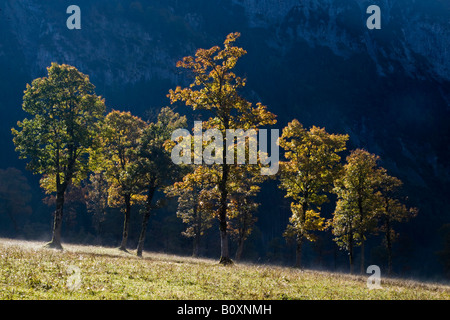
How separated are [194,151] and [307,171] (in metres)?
14.7

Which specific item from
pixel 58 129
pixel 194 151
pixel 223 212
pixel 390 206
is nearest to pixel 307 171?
pixel 223 212

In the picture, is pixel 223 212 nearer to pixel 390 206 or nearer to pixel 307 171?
pixel 307 171

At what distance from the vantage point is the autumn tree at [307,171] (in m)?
32.0

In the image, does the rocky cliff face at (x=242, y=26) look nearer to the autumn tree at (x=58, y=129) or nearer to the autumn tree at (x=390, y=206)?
the autumn tree at (x=58, y=129)

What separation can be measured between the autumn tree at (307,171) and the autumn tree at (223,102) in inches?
379

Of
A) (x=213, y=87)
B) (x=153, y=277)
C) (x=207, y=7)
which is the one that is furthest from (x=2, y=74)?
(x=153, y=277)

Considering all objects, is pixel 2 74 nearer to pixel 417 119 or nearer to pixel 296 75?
pixel 296 75

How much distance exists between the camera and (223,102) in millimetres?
24906

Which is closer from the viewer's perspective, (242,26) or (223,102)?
(223,102)

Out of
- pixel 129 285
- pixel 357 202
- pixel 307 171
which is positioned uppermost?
pixel 307 171

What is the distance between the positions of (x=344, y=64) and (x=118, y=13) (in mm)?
146502

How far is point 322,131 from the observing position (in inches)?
1323

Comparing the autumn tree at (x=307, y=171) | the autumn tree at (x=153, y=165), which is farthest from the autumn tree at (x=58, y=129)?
the autumn tree at (x=307, y=171)
